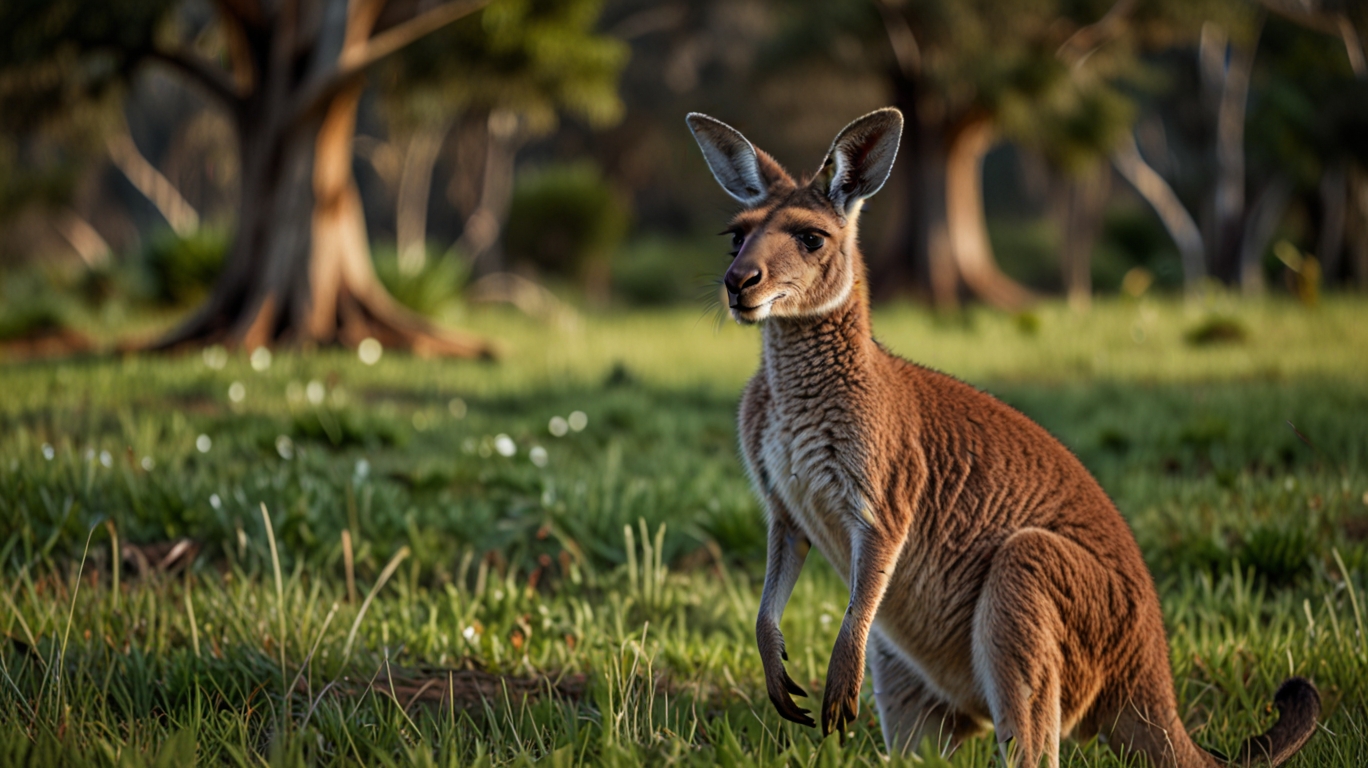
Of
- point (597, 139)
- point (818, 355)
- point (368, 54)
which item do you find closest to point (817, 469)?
point (818, 355)

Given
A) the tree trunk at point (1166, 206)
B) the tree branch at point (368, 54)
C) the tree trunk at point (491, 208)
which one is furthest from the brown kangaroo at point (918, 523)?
the tree trunk at point (1166, 206)

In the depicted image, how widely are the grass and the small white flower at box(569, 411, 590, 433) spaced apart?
0.31ft

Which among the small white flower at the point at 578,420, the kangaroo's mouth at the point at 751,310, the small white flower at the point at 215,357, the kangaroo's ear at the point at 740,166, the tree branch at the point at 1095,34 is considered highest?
the tree branch at the point at 1095,34

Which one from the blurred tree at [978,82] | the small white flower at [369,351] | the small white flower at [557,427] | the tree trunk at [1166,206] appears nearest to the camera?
the small white flower at [557,427]

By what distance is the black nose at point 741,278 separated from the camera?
2.63m

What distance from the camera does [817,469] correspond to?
2.83 m

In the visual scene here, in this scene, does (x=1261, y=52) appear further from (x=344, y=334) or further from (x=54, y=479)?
(x=54, y=479)

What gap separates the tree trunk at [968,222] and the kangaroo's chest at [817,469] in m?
15.5

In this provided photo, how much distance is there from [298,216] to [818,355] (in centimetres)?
920

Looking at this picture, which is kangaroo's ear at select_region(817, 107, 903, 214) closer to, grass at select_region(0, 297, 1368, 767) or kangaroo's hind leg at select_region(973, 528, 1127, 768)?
kangaroo's hind leg at select_region(973, 528, 1127, 768)

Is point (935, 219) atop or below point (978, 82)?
below

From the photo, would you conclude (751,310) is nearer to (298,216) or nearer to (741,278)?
(741,278)

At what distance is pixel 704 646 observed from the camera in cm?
382

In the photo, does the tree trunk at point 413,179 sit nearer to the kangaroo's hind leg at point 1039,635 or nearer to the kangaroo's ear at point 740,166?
the kangaroo's ear at point 740,166
